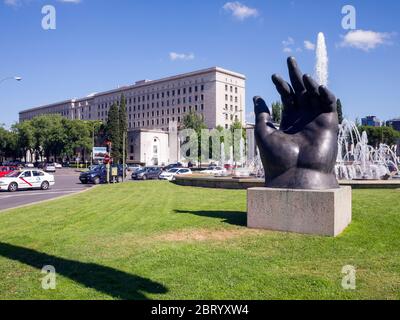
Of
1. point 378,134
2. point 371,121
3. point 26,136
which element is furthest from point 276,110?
point 371,121

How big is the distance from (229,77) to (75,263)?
11494cm

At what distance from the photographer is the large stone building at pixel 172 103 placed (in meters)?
106

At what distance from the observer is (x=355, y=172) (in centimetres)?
2923

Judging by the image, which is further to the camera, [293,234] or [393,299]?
[293,234]

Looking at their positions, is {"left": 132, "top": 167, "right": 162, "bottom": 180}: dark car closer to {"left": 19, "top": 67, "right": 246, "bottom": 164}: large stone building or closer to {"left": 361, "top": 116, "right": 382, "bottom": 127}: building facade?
{"left": 19, "top": 67, "right": 246, "bottom": 164}: large stone building

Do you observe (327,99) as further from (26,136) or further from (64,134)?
(26,136)

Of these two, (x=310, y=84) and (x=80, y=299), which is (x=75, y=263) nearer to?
(x=80, y=299)

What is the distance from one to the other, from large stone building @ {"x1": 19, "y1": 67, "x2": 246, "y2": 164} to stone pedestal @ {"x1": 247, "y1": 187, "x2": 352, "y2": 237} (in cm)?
9266

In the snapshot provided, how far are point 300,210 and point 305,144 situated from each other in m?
1.86

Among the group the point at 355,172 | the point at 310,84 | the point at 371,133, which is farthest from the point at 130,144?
the point at 310,84

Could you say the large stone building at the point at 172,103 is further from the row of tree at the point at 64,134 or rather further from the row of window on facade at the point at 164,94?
the row of tree at the point at 64,134

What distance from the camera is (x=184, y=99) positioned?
122m

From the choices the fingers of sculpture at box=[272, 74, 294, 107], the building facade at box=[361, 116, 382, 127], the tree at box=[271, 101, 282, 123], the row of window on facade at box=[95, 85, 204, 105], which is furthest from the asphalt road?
the building facade at box=[361, 116, 382, 127]

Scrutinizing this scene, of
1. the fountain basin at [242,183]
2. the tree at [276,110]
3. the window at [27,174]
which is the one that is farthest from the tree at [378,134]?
the window at [27,174]
